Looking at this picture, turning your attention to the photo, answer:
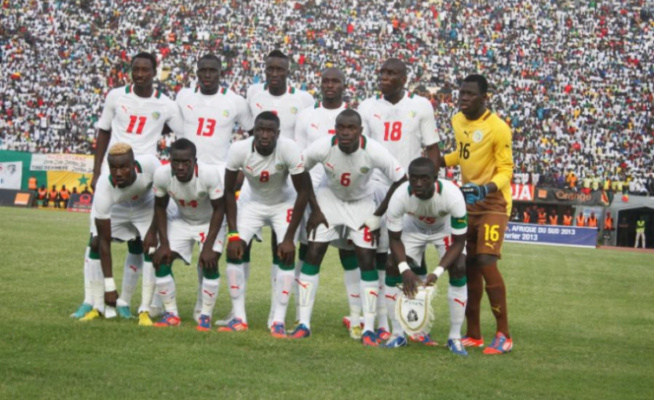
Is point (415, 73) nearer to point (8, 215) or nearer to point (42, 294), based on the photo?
point (8, 215)

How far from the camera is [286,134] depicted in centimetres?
1073

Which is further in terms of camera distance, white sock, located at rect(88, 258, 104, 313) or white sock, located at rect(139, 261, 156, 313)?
white sock, located at rect(88, 258, 104, 313)

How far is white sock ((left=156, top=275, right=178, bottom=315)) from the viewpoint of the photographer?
9.73m

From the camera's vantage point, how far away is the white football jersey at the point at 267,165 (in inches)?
371

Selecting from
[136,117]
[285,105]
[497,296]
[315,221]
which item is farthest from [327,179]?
[136,117]

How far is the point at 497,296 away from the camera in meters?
9.31

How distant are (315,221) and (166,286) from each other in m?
1.72

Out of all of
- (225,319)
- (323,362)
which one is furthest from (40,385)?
(225,319)

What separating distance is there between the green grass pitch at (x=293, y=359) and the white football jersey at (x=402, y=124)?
2113 mm

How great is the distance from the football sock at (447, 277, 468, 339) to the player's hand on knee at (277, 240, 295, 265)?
1665 mm

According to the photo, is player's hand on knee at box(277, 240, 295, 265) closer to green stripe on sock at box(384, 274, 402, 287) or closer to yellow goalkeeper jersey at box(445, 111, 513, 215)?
green stripe on sock at box(384, 274, 402, 287)

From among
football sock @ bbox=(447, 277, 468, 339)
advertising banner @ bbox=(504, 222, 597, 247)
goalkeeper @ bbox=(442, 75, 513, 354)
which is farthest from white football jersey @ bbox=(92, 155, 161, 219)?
advertising banner @ bbox=(504, 222, 597, 247)

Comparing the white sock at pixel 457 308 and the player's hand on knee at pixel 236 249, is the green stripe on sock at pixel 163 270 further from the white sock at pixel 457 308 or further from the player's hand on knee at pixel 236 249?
the white sock at pixel 457 308

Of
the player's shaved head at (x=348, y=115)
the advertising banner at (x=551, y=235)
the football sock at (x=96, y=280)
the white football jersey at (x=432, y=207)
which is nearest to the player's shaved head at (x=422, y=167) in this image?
the white football jersey at (x=432, y=207)
